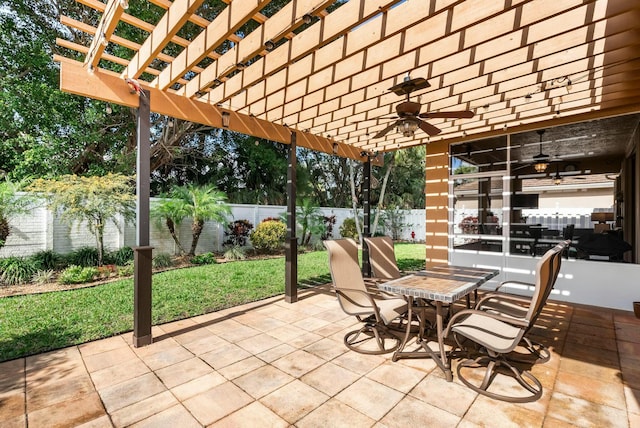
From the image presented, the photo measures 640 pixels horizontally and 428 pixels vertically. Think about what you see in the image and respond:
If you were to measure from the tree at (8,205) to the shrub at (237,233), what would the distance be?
16.2 feet

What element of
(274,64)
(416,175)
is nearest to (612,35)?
(274,64)

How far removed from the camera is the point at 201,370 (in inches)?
117

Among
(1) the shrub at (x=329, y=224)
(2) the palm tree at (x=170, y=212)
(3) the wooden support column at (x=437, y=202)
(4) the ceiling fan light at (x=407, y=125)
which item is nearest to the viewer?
(4) the ceiling fan light at (x=407, y=125)

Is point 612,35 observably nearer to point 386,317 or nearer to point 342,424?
point 386,317

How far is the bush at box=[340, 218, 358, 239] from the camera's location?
13.3 metres

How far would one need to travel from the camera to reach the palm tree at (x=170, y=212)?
834 centimetres

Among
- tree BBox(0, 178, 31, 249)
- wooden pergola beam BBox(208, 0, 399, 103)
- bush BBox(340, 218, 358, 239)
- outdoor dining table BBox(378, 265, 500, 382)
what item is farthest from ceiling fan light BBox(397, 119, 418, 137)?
bush BBox(340, 218, 358, 239)

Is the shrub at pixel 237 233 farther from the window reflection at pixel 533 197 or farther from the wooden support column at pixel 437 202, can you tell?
the window reflection at pixel 533 197

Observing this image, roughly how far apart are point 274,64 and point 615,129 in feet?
19.0

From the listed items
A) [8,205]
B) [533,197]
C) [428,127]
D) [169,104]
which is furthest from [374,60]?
[8,205]

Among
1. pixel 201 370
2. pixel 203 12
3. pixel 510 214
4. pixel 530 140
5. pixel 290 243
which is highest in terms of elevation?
pixel 203 12

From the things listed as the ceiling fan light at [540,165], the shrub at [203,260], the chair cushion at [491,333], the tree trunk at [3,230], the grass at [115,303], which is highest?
the ceiling fan light at [540,165]

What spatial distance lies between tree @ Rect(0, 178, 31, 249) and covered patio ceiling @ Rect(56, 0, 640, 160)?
466cm

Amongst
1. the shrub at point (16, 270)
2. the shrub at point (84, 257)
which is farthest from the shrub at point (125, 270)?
the shrub at point (16, 270)
